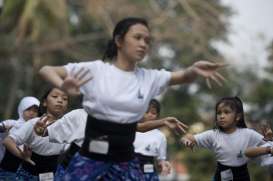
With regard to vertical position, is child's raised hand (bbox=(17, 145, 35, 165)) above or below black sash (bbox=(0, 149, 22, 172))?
above

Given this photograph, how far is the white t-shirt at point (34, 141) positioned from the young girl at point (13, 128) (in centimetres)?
23

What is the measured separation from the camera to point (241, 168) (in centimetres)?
855

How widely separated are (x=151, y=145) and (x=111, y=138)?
14.6 feet

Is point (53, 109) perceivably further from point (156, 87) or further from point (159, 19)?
point (159, 19)

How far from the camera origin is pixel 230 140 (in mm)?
8586

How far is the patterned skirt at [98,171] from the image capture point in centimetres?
585

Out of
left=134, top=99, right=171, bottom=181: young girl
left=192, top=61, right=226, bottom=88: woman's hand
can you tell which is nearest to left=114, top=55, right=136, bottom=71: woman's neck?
left=192, top=61, right=226, bottom=88: woman's hand

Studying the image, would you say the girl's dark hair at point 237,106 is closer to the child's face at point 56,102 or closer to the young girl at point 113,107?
the child's face at point 56,102

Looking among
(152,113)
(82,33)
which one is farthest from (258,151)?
(82,33)

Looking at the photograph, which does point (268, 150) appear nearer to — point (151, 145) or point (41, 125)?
point (41, 125)

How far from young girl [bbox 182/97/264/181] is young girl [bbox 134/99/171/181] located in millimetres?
1513

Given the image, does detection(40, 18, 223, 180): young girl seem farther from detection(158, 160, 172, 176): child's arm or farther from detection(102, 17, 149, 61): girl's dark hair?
detection(158, 160, 172, 176): child's arm

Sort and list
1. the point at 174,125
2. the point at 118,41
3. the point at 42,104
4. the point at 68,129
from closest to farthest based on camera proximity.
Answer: the point at 118,41 < the point at 174,125 < the point at 68,129 < the point at 42,104

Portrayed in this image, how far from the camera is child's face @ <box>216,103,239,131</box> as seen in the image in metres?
Answer: 8.57
